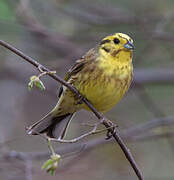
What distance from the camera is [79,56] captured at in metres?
6.86

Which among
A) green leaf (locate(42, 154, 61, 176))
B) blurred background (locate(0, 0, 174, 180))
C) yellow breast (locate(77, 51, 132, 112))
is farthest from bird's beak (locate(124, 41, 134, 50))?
blurred background (locate(0, 0, 174, 180))

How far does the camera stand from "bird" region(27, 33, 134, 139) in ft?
13.2

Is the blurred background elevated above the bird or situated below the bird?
above

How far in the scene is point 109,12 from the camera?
7.08 meters

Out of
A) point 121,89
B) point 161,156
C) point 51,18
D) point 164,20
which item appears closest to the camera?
point 121,89

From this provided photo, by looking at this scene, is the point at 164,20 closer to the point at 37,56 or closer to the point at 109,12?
the point at 109,12

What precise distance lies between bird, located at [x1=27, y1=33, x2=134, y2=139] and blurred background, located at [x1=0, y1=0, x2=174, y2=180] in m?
1.49

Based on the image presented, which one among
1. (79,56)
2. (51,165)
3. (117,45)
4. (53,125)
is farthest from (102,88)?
(79,56)

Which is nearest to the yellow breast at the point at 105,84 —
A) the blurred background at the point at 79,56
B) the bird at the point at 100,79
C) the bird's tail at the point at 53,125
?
Result: the bird at the point at 100,79

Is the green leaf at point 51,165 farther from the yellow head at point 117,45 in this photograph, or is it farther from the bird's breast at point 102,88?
the yellow head at point 117,45

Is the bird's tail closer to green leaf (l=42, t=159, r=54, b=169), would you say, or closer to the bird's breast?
the bird's breast

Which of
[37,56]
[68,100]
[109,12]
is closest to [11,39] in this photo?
[37,56]

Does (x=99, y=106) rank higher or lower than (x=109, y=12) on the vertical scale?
lower

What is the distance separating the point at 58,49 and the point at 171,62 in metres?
1.76
